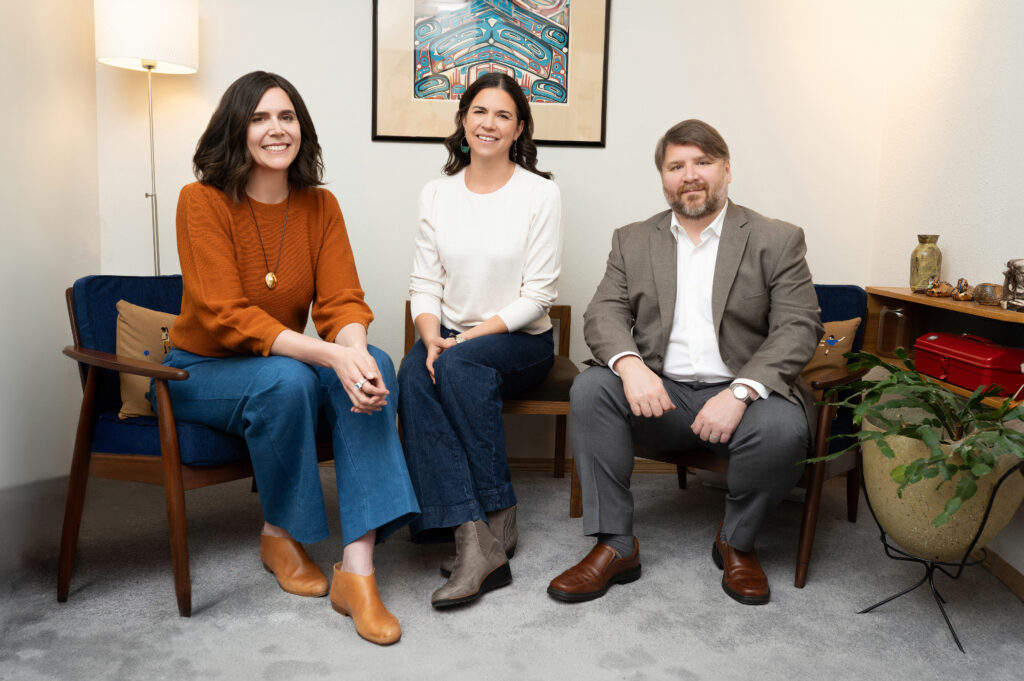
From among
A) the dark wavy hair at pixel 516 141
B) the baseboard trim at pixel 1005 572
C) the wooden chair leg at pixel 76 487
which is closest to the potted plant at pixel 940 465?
the baseboard trim at pixel 1005 572

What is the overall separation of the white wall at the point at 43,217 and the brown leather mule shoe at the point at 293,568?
3.21ft

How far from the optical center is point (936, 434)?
1.74 metres

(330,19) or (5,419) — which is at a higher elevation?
(330,19)

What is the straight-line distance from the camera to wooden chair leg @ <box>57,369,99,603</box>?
1.96 meters

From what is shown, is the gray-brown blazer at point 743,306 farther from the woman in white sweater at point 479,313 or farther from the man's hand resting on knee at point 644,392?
the woman in white sweater at point 479,313

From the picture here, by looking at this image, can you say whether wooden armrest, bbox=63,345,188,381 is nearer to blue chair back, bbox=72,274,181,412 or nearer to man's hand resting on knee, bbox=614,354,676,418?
blue chair back, bbox=72,274,181,412

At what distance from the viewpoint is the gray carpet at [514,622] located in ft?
5.64

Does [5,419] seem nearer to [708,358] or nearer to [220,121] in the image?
[220,121]

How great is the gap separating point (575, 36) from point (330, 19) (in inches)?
35.6

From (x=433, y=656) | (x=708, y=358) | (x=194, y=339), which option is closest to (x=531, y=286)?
(x=708, y=358)

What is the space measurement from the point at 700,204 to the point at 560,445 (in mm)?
1244

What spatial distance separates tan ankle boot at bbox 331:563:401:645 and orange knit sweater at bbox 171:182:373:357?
0.58 metres

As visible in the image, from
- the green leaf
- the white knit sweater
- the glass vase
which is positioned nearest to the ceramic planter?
the green leaf

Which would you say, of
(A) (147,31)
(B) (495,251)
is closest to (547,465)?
(B) (495,251)
